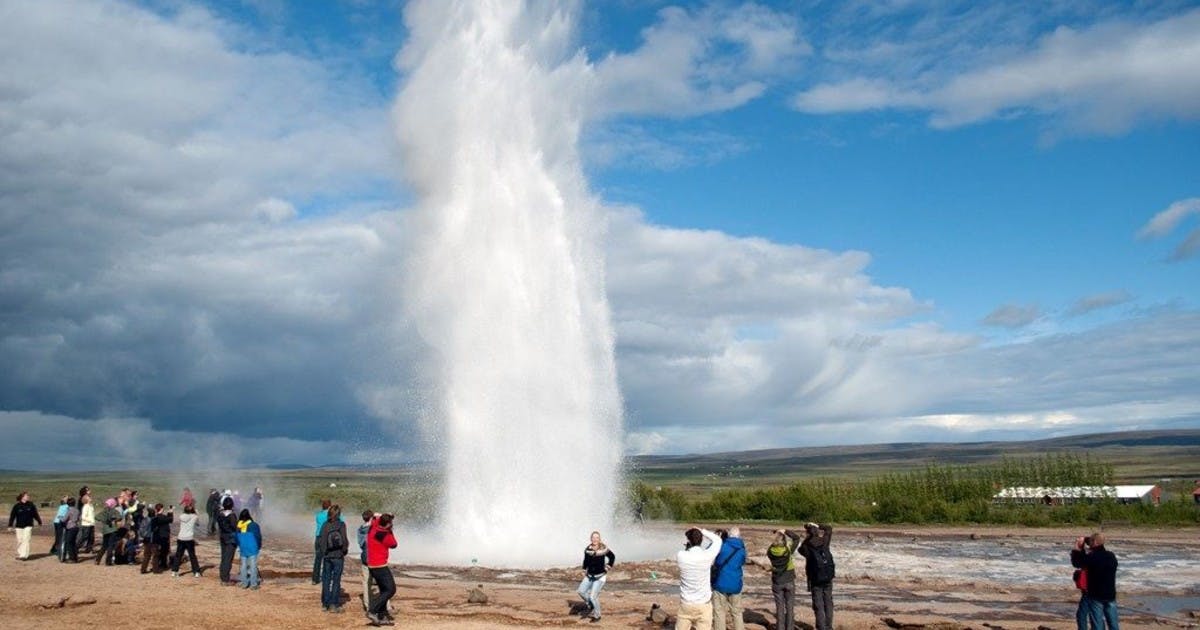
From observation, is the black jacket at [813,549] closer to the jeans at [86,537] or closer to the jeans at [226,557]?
the jeans at [226,557]

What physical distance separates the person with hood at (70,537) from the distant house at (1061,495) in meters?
44.2

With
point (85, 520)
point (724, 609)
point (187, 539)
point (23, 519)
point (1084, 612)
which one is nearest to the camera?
point (724, 609)

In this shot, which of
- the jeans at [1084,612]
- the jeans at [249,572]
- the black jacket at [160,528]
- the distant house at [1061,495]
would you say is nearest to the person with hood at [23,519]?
the black jacket at [160,528]

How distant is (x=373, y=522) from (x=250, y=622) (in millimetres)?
2531

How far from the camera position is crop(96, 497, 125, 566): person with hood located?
71.9 feet

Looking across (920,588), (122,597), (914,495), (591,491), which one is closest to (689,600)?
(122,597)

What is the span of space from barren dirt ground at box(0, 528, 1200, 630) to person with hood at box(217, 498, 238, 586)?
33 centimetres

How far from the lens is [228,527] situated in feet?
60.0

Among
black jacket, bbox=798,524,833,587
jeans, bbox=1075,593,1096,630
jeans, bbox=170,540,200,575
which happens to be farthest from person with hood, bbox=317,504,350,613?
jeans, bbox=1075,593,1096,630

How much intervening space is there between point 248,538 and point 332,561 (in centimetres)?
289

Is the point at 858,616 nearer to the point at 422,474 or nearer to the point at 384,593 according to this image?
the point at 384,593

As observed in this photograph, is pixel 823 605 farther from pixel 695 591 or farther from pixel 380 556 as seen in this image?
pixel 380 556

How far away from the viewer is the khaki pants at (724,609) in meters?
12.7

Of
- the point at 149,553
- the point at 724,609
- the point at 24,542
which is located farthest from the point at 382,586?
the point at 24,542
